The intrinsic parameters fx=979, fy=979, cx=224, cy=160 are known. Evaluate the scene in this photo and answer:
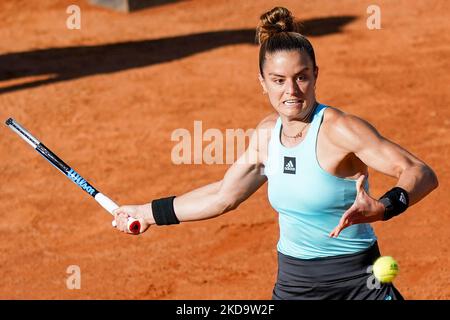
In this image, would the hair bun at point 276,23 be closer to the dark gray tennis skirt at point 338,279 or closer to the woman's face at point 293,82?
the woman's face at point 293,82

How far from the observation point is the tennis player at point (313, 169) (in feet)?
17.4

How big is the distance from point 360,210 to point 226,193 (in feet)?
5.14

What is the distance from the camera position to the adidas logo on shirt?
5.46m

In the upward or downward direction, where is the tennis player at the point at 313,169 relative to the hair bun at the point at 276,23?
downward

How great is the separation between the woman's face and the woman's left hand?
2.84 feet

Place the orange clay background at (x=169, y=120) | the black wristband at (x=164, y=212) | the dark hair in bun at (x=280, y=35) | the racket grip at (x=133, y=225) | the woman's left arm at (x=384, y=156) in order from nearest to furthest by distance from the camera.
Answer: the woman's left arm at (x=384, y=156)
the dark hair in bun at (x=280, y=35)
the black wristband at (x=164, y=212)
the racket grip at (x=133, y=225)
the orange clay background at (x=169, y=120)

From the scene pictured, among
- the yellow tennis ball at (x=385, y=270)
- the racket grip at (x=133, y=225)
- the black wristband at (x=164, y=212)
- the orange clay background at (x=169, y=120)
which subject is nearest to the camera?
the yellow tennis ball at (x=385, y=270)

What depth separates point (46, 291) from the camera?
9.51m

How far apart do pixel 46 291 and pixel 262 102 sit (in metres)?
5.39

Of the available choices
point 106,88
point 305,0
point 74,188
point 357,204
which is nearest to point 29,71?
point 106,88

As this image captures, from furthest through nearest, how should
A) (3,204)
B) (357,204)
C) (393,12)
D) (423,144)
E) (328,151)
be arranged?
1. (393,12)
2. (423,144)
3. (3,204)
4. (328,151)
5. (357,204)

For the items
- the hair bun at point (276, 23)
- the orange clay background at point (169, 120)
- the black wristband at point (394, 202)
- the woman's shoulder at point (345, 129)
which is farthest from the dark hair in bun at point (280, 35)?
the orange clay background at point (169, 120)

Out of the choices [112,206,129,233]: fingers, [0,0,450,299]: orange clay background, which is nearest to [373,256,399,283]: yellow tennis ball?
[112,206,129,233]: fingers
